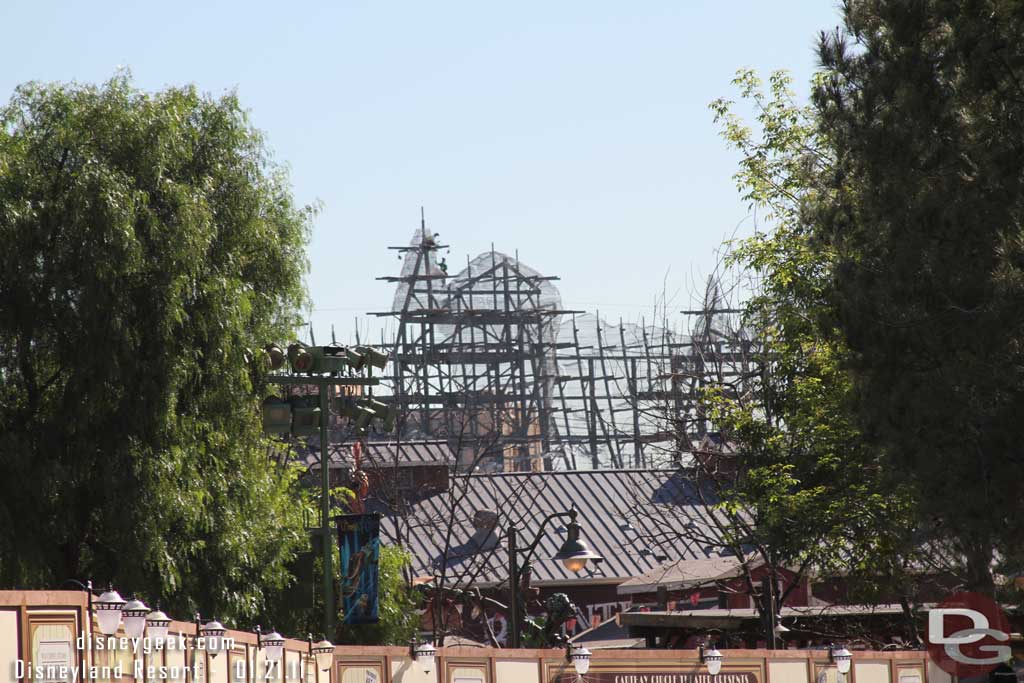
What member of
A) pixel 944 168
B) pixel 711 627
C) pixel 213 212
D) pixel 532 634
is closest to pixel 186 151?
pixel 213 212

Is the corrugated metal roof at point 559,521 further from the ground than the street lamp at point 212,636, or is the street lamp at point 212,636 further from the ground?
the corrugated metal roof at point 559,521

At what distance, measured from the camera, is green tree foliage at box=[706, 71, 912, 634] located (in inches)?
837

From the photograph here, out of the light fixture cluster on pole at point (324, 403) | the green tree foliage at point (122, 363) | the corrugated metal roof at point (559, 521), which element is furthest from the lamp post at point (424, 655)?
the corrugated metal roof at point (559, 521)

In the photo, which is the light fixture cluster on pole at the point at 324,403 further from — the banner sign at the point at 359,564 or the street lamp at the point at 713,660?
the street lamp at the point at 713,660

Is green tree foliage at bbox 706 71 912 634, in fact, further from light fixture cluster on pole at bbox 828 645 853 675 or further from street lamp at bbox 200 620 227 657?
street lamp at bbox 200 620 227 657

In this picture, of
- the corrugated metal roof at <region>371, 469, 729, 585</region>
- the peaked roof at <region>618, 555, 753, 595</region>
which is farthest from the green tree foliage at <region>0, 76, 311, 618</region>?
the corrugated metal roof at <region>371, 469, 729, 585</region>

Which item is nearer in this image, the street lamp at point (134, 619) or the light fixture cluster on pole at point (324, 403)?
the street lamp at point (134, 619)

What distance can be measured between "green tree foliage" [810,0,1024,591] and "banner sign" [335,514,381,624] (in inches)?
246

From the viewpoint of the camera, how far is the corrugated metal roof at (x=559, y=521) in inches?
1699

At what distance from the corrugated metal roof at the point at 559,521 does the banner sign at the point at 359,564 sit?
72.3ft

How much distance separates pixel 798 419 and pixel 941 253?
7924 millimetres

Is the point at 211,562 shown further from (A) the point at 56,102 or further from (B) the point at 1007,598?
(B) the point at 1007,598

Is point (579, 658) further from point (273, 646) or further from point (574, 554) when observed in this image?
point (273, 646)

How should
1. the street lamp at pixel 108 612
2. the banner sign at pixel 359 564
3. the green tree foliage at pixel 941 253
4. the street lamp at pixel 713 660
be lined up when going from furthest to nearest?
the banner sign at pixel 359 564 → the street lamp at pixel 713 660 → the green tree foliage at pixel 941 253 → the street lamp at pixel 108 612
